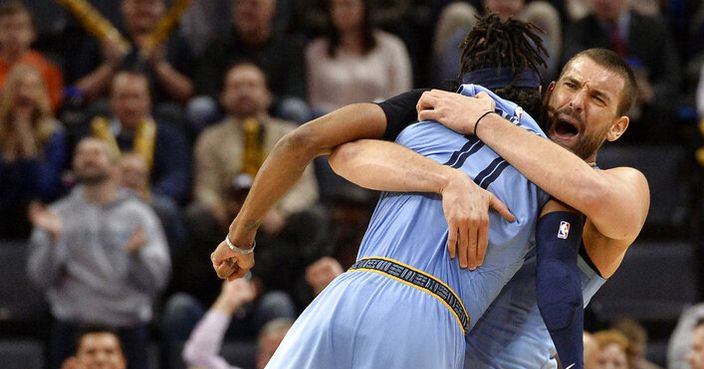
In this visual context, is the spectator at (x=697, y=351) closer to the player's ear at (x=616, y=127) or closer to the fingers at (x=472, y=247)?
the player's ear at (x=616, y=127)

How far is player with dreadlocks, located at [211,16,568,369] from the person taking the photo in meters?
3.59

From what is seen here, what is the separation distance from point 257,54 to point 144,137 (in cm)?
116

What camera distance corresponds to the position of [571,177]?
3615mm

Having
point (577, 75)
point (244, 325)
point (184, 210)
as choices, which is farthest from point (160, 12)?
point (577, 75)

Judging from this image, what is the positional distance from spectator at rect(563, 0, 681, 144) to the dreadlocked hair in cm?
542

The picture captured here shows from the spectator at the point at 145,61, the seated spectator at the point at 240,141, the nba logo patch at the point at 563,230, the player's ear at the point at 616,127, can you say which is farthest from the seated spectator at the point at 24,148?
the nba logo patch at the point at 563,230

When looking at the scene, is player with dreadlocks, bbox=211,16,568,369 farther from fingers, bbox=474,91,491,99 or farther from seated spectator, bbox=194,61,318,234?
seated spectator, bbox=194,61,318,234

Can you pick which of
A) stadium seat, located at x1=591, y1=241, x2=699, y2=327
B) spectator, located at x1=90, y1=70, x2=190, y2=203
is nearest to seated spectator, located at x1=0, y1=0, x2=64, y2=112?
spectator, located at x1=90, y1=70, x2=190, y2=203

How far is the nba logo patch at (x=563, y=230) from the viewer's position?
11.9 feet

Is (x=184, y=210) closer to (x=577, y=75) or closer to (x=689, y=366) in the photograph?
(x=689, y=366)

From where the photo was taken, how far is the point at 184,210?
9.02 m

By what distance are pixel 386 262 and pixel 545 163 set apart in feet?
1.70

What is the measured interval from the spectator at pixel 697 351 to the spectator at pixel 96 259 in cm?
321

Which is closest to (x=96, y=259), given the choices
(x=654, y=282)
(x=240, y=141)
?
(x=240, y=141)
